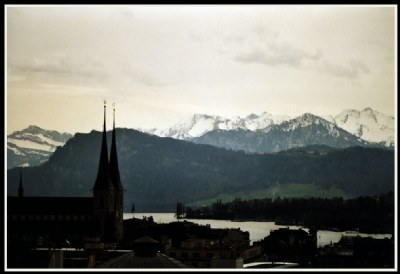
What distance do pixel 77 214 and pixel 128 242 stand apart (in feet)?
13.4

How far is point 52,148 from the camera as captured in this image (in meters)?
40.9

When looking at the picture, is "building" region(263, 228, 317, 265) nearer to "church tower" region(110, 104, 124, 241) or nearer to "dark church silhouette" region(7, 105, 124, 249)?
"church tower" region(110, 104, 124, 241)

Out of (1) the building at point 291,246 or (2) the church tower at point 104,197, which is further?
(2) the church tower at point 104,197

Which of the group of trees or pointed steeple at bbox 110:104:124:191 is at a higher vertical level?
pointed steeple at bbox 110:104:124:191

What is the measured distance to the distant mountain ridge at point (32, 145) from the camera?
3700 centimetres

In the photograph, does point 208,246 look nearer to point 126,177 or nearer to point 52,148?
point 52,148

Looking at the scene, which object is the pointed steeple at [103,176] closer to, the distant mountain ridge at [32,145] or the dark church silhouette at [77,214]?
the dark church silhouette at [77,214]

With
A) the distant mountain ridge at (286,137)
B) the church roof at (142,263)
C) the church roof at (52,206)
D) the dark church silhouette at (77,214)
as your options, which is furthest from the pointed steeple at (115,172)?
the church roof at (142,263)

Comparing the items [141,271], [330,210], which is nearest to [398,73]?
[141,271]

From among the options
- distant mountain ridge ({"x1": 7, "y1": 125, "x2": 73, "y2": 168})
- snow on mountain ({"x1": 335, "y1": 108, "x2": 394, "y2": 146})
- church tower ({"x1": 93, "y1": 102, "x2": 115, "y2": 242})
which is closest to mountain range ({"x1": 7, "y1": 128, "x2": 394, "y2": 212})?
church tower ({"x1": 93, "y1": 102, "x2": 115, "y2": 242})

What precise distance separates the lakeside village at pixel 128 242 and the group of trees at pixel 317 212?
0.65 metres

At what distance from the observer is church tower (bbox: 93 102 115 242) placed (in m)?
49.4

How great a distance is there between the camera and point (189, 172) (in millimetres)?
53281

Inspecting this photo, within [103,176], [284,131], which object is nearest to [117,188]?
[103,176]
